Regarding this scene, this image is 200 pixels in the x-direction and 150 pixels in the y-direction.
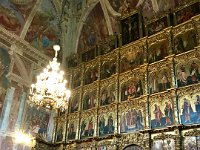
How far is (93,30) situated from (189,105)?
957 cm

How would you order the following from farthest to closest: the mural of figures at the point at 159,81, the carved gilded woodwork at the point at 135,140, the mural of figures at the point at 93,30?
Answer: the mural of figures at the point at 93,30
the mural of figures at the point at 159,81
the carved gilded woodwork at the point at 135,140

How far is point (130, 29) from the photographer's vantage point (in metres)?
14.4

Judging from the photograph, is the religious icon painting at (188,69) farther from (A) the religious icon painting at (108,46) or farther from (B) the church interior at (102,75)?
(A) the religious icon painting at (108,46)

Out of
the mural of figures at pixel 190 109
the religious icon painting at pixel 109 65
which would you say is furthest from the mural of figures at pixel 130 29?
the mural of figures at pixel 190 109

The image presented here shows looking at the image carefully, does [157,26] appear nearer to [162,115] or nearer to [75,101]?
[162,115]

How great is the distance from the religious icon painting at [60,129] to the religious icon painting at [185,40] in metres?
7.98

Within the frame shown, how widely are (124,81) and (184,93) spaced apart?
138 inches

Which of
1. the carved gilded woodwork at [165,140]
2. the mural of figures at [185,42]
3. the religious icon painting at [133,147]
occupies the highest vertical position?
the mural of figures at [185,42]

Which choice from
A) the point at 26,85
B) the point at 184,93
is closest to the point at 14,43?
the point at 26,85

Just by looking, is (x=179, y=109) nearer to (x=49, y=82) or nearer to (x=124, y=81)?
(x=124, y=81)

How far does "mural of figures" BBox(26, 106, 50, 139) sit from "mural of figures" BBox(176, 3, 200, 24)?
988 centimetres

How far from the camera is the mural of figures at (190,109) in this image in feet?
33.4

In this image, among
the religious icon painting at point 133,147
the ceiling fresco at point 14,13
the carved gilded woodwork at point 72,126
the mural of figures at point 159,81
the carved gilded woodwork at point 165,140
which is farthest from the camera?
the ceiling fresco at point 14,13

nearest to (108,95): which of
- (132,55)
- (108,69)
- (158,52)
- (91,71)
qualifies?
(108,69)
